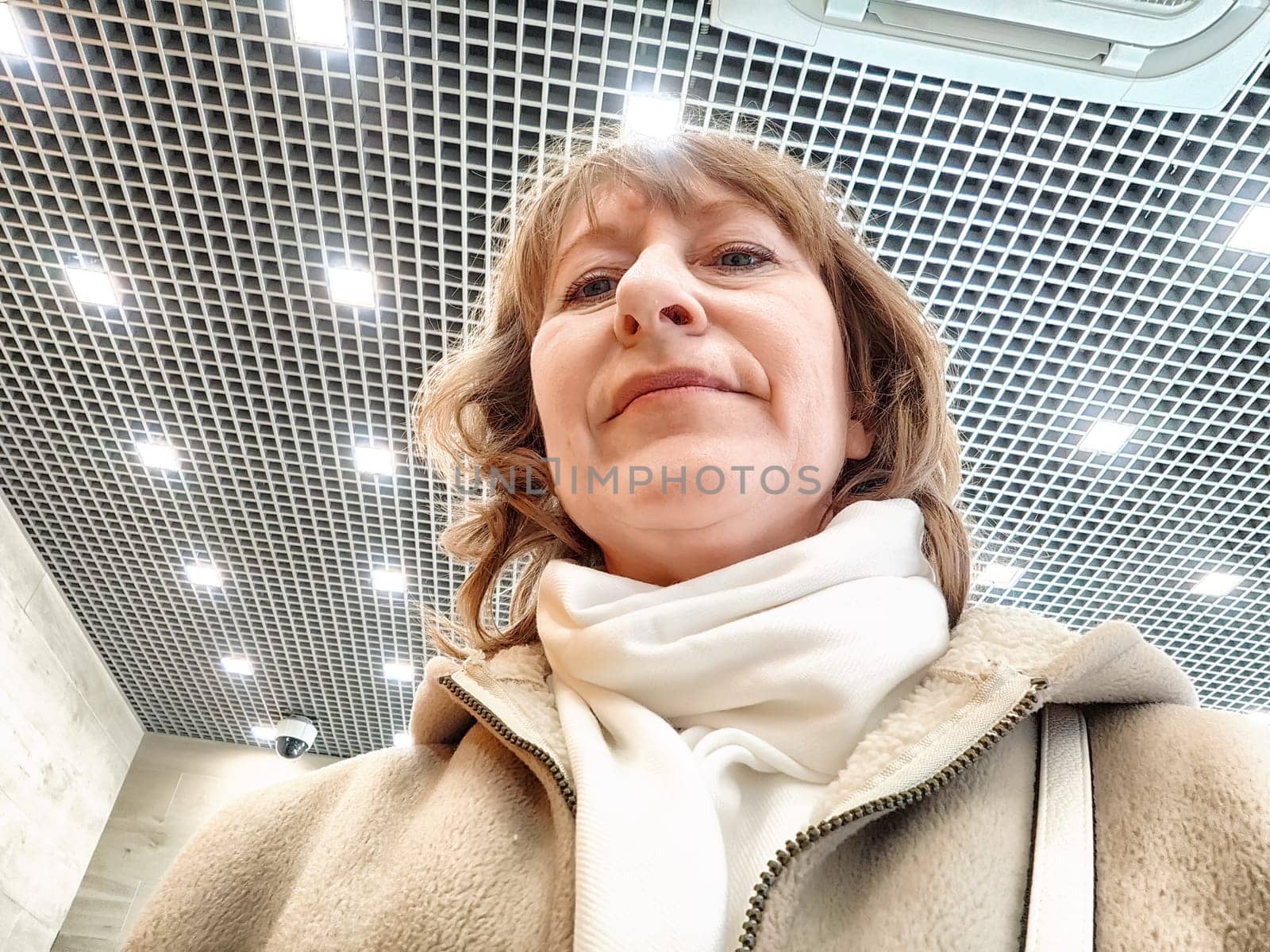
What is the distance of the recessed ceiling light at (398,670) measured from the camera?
422cm

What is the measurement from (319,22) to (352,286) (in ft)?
2.53

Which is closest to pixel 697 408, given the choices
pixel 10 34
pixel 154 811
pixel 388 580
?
pixel 10 34

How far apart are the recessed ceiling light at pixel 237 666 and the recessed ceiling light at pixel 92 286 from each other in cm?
247

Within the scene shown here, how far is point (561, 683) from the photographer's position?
0.66m

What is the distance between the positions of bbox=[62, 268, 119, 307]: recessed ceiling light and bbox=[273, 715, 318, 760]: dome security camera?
3.09m

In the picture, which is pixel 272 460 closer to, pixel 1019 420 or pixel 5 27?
pixel 5 27

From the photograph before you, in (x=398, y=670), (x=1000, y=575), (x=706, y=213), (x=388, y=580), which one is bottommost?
(x=398, y=670)

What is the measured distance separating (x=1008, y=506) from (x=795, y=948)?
285 centimetres

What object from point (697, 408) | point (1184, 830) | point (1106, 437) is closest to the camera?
point (1184, 830)

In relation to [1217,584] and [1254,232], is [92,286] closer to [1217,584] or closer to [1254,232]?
[1254,232]

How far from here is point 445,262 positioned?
7.61 ft

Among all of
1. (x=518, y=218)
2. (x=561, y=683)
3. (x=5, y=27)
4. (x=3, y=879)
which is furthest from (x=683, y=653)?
(x=3, y=879)

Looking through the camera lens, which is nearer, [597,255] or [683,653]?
[683,653]

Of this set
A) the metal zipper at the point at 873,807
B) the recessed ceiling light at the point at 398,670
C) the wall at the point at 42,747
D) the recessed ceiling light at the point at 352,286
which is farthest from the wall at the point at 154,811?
the metal zipper at the point at 873,807
